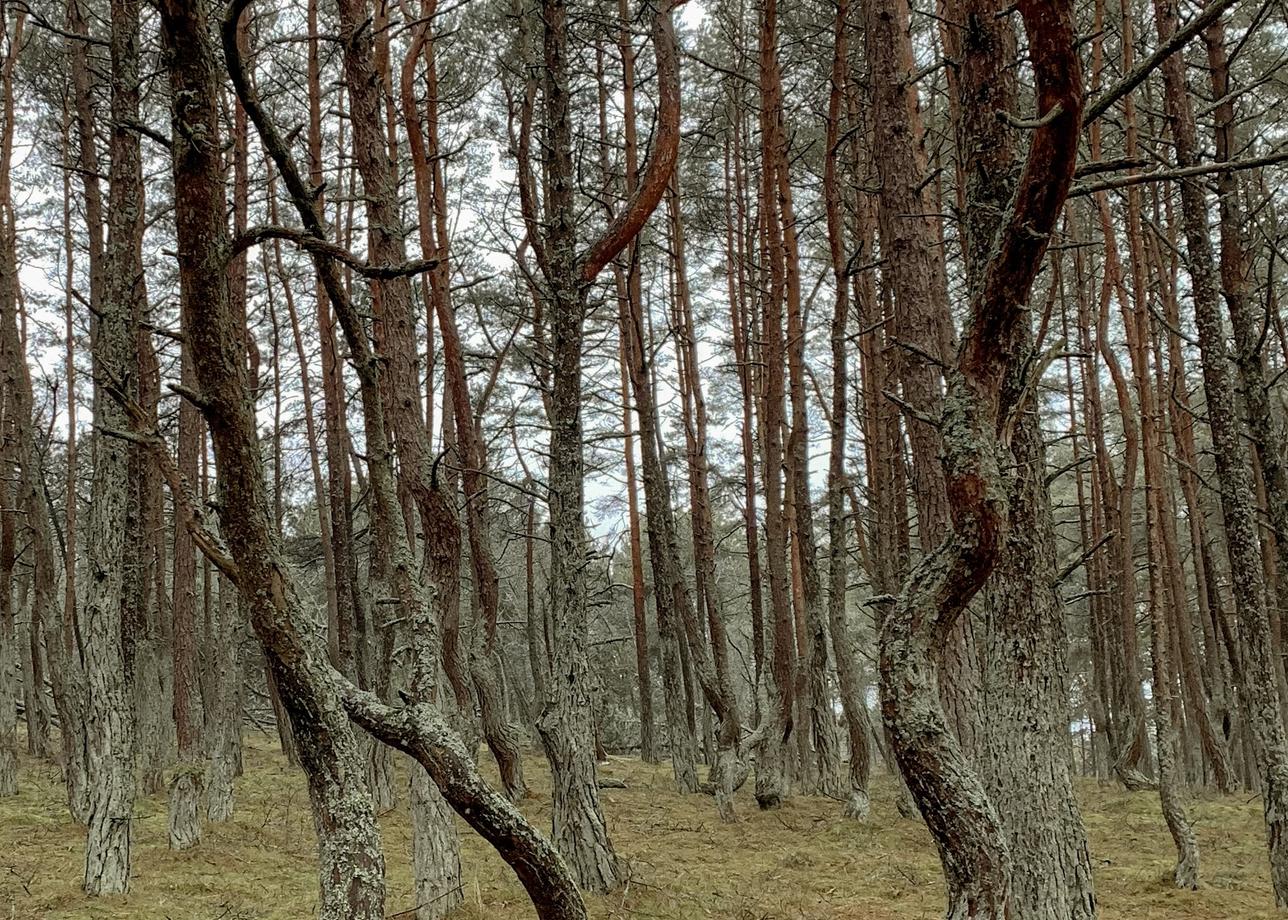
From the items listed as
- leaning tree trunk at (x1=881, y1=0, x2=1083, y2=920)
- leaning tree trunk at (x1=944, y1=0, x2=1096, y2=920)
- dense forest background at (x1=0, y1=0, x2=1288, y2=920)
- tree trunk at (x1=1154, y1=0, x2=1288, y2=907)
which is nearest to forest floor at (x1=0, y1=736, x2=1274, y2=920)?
dense forest background at (x1=0, y1=0, x2=1288, y2=920)

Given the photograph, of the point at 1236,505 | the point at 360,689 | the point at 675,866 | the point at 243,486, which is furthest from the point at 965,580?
the point at 675,866

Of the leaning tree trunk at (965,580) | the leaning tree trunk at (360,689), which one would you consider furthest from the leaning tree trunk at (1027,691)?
the leaning tree trunk at (360,689)

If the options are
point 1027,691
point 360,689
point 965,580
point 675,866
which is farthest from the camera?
point 675,866

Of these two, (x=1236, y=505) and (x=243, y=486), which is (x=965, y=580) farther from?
(x=1236, y=505)

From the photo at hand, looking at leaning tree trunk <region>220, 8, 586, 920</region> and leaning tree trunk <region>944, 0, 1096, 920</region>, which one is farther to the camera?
leaning tree trunk <region>944, 0, 1096, 920</region>

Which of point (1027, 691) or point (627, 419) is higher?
point (627, 419)

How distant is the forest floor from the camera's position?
21.8 ft

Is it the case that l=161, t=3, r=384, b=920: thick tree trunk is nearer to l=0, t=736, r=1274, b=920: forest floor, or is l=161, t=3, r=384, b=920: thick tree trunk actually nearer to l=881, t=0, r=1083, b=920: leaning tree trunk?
l=881, t=0, r=1083, b=920: leaning tree trunk

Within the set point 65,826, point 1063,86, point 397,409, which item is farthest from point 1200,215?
point 65,826

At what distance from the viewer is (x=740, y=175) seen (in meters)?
16.8

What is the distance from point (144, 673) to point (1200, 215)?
11.8 meters

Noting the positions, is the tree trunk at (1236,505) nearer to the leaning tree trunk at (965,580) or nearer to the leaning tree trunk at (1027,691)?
the leaning tree trunk at (1027,691)

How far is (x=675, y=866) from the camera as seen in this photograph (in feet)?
26.7

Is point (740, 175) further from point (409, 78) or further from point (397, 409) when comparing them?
point (397, 409)
